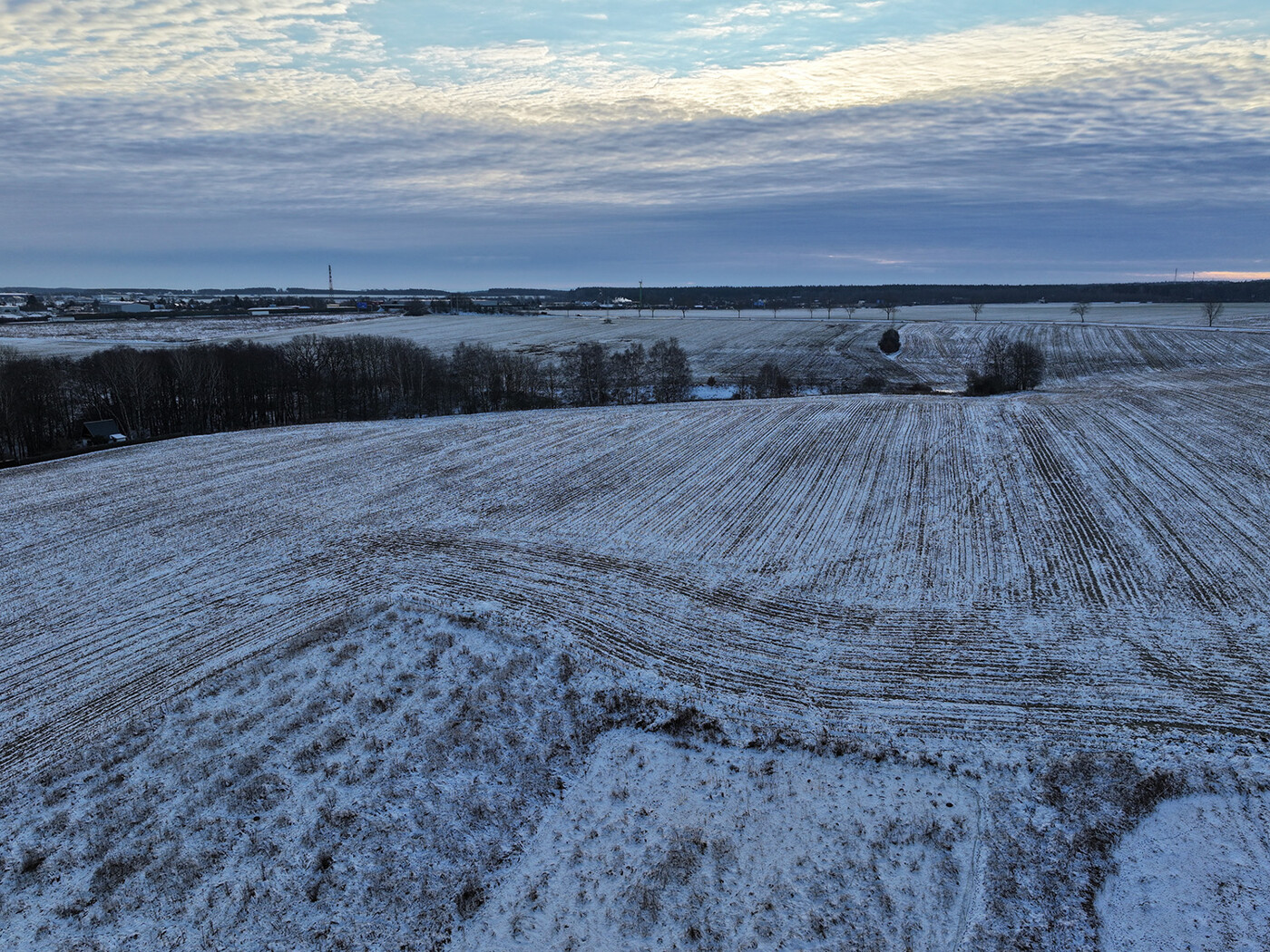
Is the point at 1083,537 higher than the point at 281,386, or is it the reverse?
the point at 281,386

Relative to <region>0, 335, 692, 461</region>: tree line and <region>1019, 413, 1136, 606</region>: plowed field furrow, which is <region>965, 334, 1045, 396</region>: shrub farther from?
<region>1019, 413, 1136, 606</region>: plowed field furrow

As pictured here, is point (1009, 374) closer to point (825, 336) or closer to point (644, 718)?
point (825, 336)

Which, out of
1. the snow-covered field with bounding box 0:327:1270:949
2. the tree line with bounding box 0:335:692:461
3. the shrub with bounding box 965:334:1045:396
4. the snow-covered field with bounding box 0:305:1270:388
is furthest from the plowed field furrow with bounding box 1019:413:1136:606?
the snow-covered field with bounding box 0:305:1270:388

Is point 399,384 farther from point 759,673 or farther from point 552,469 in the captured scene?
point 759,673

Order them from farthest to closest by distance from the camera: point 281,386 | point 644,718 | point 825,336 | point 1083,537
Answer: point 825,336 < point 281,386 < point 1083,537 < point 644,718

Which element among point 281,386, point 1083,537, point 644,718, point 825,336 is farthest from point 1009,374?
point 281,386

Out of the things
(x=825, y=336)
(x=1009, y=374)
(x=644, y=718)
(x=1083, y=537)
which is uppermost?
(x=825, y=336)
